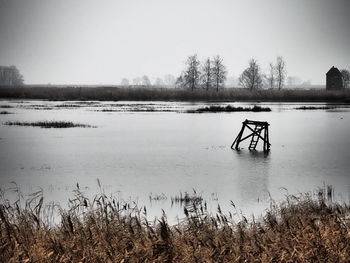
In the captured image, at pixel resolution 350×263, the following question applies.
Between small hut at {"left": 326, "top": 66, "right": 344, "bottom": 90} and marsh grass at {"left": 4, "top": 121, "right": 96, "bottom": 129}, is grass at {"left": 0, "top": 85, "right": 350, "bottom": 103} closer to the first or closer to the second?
small hut at {"left": 326, "top": 66, "right": 344, "bottom": 90}

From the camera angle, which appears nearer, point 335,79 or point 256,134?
point 256,134

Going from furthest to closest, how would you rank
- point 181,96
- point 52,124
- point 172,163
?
point 181,96 < point 52,124 < point 172,163

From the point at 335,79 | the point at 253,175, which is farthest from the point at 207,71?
the point at 253,175

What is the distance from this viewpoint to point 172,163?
25.5 metres

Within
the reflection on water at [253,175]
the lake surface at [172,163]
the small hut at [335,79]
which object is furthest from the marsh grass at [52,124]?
the small hut at [335,79]

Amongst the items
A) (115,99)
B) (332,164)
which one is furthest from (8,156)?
(115,99)

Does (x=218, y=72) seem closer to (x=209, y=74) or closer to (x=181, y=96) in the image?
(x=209, y=74)

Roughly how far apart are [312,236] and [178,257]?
98.3 inches

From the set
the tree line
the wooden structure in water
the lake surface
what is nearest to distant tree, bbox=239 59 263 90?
the tree line

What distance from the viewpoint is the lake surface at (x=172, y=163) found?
1811 centimetres

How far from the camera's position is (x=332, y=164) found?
2511 centimetres

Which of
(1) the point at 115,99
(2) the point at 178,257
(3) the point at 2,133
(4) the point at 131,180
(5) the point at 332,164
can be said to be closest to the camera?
(2) the point at 178,257

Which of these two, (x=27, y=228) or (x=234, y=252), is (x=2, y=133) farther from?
(x=234, y=252)

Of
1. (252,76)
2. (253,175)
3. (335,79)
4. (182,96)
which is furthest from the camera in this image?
(335,79)
